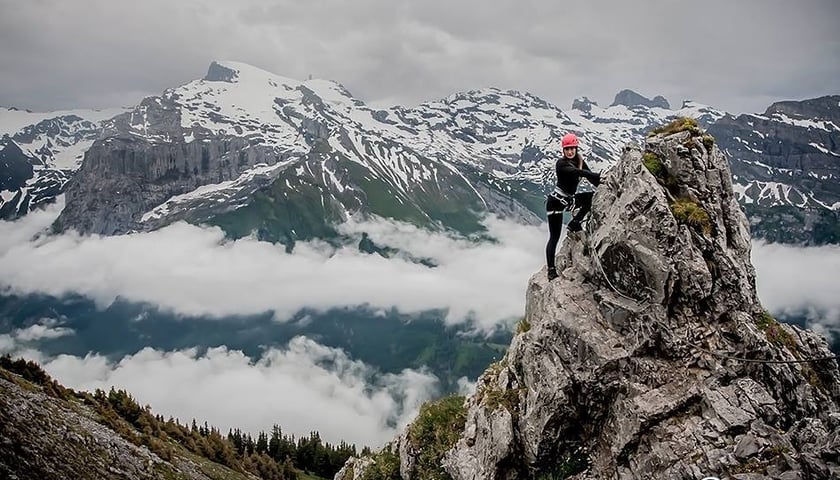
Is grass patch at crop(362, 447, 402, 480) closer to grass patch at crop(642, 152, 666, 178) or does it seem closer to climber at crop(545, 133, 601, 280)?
climber at crop(545, 133, 601, 280)

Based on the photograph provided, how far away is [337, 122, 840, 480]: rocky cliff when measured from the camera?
1803 cm

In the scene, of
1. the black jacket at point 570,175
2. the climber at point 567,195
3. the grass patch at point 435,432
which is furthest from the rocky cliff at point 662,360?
the grass patch at point 435,432

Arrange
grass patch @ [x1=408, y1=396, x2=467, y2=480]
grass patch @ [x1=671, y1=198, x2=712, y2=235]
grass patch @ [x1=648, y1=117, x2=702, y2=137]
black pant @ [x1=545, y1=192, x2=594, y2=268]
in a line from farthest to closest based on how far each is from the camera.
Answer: grass patch @ [x1=408, y1=396, x2=467, y2=480]
black pant @ [x1=545, y1=192, x2=594, y2=268]
grass patch @ [x1=648, y1=117, x2=702, y2=137]
grass patch @ [x1=671, y1=198, x2=712, y2=235]

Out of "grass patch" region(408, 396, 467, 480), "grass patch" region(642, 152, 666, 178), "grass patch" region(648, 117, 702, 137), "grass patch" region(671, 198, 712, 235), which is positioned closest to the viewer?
"grass patch" region(671, 198, 712, 235)

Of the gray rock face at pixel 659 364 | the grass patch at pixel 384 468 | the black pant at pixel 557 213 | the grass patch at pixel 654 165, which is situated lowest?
the grass patch at pixel 384 468

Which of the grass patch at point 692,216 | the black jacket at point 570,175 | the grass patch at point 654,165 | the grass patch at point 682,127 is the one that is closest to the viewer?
the grass patch at point 692,216

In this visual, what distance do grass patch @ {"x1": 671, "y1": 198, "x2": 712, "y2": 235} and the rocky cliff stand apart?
5 centimetres

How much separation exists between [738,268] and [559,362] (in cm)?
789

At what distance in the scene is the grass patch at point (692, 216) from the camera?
838 inches

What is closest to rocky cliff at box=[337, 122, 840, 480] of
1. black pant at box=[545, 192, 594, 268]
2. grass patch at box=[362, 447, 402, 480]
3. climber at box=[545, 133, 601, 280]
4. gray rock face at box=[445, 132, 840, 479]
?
gray rock face at box=[445, 132, 840, 479]

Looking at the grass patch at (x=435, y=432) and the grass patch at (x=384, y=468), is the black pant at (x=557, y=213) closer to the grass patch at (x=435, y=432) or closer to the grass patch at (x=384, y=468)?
the grass patch at (x=435, y=432)

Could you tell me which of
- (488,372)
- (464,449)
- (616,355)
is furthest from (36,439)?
(616,355)

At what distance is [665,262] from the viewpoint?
20391 mm

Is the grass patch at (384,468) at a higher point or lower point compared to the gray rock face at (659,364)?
lower
